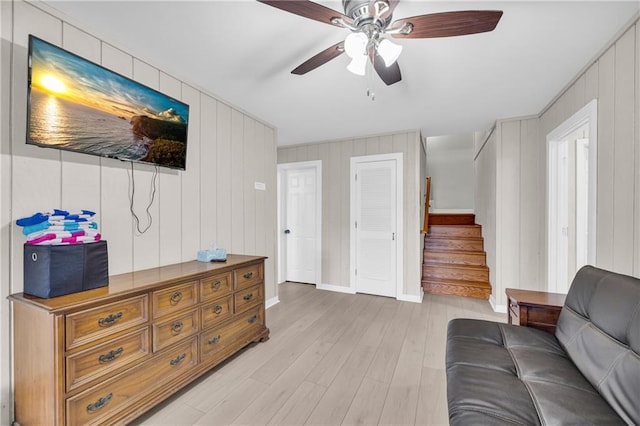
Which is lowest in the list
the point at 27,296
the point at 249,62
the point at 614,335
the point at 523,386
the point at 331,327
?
the point at 331,327

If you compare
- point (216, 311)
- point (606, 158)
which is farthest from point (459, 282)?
point (216, 311)

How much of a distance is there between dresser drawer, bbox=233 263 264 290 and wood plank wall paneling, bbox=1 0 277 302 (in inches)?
20.2

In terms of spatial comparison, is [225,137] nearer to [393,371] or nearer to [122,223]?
[122,223]

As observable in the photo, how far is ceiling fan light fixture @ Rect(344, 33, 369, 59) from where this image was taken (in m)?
1.39

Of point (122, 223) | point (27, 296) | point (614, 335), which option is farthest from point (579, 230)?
point (27, 296)

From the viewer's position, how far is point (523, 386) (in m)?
1.18

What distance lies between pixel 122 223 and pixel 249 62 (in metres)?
1.54

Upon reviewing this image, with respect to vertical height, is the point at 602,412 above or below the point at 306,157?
below

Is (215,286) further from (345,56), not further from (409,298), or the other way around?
(409,298)

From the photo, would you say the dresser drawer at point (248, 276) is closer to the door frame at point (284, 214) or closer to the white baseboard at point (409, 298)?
the door frame at point (284, 214)

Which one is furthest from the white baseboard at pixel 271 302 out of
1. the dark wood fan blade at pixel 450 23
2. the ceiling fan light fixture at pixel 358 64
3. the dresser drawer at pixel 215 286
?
the dark wood fan blade at pixel 450 23

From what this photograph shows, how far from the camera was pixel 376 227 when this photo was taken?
4082mm

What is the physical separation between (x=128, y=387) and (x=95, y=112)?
5.41ft

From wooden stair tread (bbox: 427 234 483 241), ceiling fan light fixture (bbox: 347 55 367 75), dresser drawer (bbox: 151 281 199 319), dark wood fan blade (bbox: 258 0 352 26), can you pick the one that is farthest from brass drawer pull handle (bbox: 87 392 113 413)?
wooden stair tread (bbox: 427 234 483 241)
